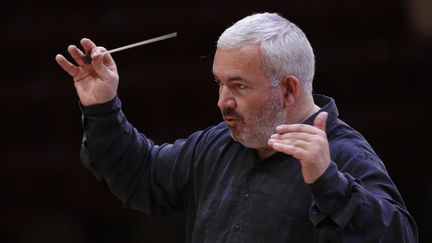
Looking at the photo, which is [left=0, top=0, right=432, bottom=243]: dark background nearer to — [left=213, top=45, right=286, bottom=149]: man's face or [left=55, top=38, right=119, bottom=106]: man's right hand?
[left=55, top=38, right=119, bottom=106]: man's right hand

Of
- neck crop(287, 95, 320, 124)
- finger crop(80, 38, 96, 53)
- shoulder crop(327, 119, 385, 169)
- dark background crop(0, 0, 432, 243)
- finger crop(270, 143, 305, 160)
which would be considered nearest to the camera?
finger crop(270, 143, 305, 160)

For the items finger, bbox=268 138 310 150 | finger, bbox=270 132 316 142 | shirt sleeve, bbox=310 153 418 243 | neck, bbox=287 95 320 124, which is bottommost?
shirt sleeve, bbox=310 153 418 243

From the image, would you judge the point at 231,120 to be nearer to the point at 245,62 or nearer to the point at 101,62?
A: the point at 245,62

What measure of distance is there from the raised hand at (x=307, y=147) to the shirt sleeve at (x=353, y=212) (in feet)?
0.07

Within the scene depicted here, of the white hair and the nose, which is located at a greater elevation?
the white hair

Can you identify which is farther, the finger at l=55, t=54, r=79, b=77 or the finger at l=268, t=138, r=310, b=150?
the finger at l=55, t=54, r=79, b=77

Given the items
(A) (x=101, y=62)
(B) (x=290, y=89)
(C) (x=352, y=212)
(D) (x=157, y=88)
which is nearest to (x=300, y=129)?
(C) (x=352, y=212)

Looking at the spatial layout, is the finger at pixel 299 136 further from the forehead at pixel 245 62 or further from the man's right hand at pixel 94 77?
the man's right hand at pixel 94 77

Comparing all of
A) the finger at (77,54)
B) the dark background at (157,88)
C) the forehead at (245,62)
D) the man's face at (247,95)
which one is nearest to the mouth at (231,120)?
the man's face at (247,95)

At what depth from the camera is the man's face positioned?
7.20ft

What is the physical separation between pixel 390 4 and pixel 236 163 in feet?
8.38

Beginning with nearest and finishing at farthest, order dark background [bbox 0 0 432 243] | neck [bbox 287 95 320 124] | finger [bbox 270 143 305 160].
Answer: finger [bbox 270 143 305 160] < neck [bbox 287 95 320 124] < dark background [bbox 0 0 432 243]

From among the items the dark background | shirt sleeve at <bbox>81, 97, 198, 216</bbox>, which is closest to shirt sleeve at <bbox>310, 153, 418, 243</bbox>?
shirt sleeve at <bbox>81, 97, 198, 216</bbox>

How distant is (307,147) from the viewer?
1.93m
